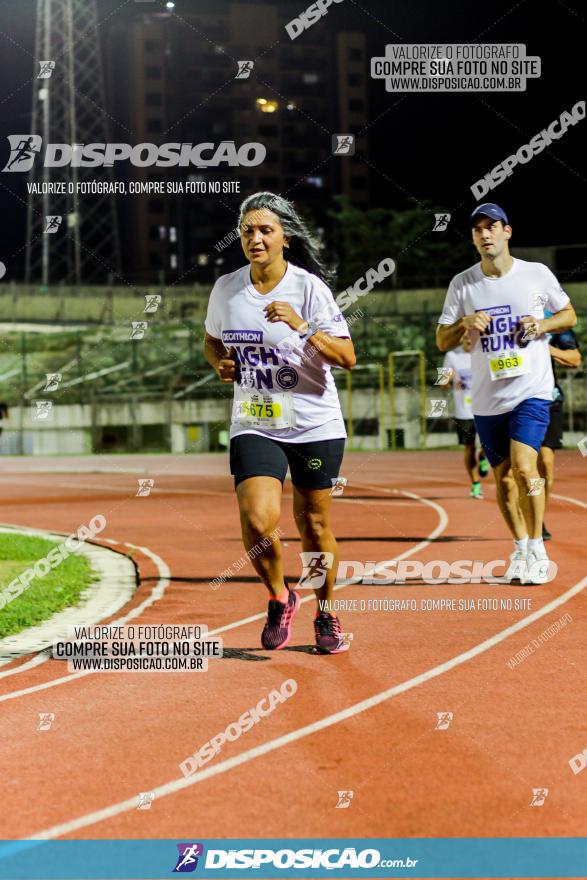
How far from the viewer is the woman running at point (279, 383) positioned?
6.86 metres

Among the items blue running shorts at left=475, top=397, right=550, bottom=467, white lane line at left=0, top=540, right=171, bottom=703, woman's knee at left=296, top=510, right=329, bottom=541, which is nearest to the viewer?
white lane line at left=0, top=540, right=171, bottom=703

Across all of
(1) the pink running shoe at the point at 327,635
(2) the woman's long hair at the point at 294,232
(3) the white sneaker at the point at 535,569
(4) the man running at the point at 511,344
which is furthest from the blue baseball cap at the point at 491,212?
(1) the pink running shoe at the point at 327,635

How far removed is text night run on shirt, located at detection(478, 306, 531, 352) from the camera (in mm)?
9328

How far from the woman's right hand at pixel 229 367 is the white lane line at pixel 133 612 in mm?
1682

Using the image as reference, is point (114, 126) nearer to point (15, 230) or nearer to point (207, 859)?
point (15, 230)

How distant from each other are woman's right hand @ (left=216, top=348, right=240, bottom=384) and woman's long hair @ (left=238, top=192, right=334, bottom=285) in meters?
0.65

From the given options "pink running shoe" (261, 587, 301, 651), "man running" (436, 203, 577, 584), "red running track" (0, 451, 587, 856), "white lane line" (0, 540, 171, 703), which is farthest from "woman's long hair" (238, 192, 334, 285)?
Answer: "white lane line" (0, 540, 171, 703)

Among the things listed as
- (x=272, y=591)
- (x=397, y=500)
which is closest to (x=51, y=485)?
(x=397, y=500)

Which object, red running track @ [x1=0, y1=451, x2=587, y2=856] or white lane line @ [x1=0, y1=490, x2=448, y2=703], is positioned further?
white lane line @ [x1=0, y1=490, x2=448, y2=703]

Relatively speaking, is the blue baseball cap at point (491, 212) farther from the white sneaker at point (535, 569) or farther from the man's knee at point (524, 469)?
the white sneaker at point (535, 569)

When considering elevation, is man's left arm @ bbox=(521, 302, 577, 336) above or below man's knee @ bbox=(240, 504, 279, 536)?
above

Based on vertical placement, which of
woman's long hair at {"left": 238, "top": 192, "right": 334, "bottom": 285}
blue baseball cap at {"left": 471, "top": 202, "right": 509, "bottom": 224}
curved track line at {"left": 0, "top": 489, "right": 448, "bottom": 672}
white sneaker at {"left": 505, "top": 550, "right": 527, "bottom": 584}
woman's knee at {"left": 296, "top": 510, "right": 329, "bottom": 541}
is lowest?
curved track line at {"left": 0, "top": 489, "right": 448, "bottom": 672}

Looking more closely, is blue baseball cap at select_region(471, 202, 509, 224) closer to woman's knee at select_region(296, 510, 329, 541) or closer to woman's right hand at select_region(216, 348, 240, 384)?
woman's right hand at select_region(216, 348, 240, 384)

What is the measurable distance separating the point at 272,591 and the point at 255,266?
1717 mm
